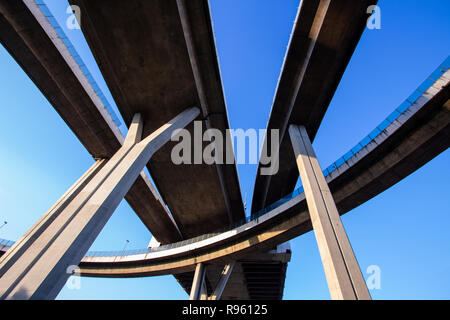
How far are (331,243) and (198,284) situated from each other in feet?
37.6

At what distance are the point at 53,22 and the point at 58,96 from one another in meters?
3.62

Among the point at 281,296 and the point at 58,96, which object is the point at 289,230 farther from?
the point at 58,96

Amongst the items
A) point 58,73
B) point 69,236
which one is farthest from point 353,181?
point 58,73

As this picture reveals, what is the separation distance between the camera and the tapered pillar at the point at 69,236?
16.0 feet

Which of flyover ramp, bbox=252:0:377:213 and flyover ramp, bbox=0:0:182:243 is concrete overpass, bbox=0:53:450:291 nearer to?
flyover ramp, bbox=252:0:377:213

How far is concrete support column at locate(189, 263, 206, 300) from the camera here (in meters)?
14.4

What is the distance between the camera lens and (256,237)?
14.6 meters

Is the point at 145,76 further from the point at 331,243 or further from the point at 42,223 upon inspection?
the point at 331,243

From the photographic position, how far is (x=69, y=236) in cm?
591

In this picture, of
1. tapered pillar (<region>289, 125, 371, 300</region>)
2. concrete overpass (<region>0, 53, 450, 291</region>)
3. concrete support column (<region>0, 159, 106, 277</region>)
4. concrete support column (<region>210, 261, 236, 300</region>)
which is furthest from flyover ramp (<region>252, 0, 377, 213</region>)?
concrete support column (<region>0, 159, 106, 277</region>)

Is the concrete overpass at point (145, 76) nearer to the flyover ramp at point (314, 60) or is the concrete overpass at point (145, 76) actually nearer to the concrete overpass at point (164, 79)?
the concrete overpass at point (164, 79)

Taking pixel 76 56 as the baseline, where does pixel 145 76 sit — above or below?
above

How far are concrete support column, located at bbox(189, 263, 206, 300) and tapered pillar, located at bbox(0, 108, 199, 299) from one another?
10321 millimetres
